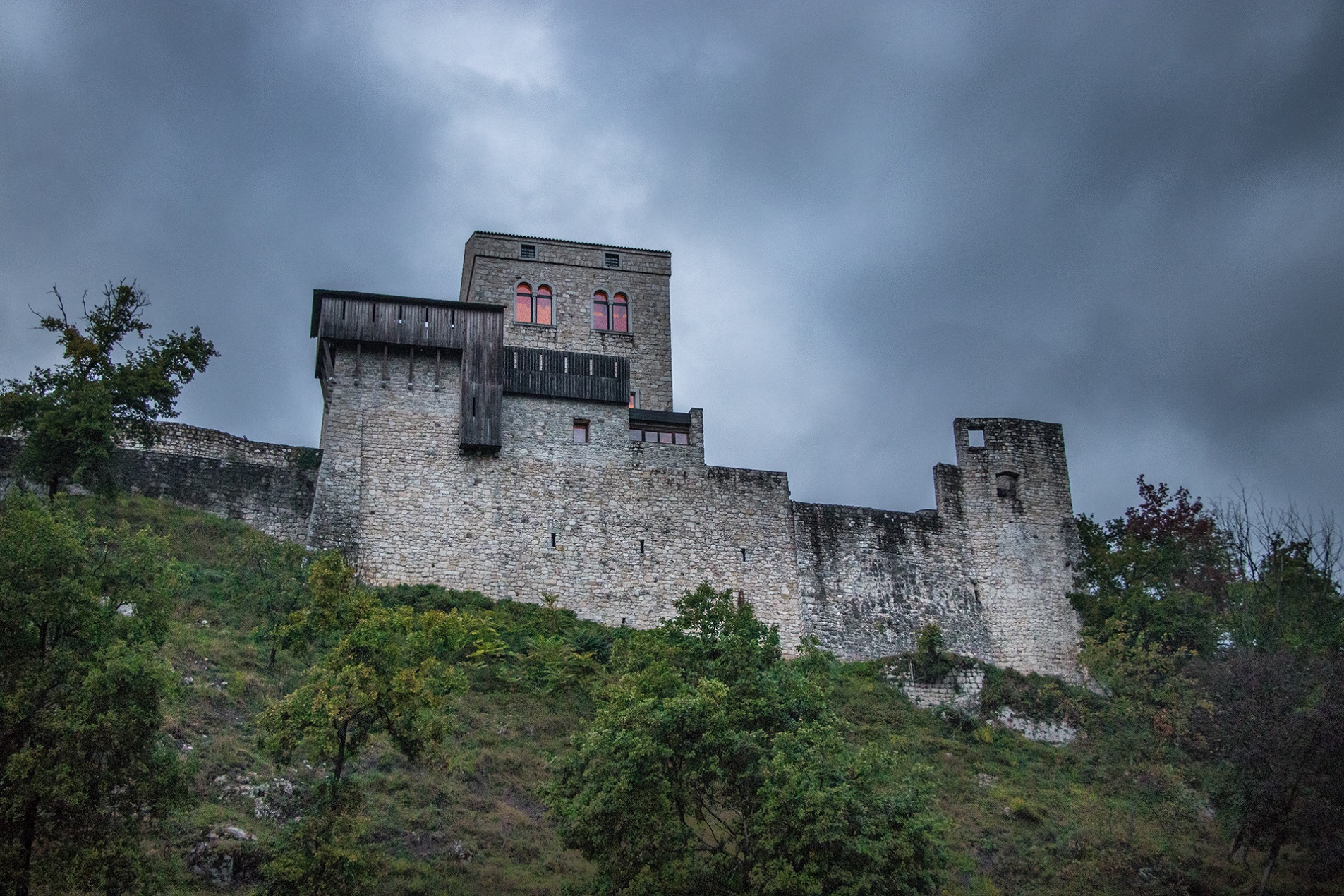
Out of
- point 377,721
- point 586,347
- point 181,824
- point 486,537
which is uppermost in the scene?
point 586,347

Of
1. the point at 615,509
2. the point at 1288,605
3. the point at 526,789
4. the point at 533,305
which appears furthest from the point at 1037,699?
the point at 533,305

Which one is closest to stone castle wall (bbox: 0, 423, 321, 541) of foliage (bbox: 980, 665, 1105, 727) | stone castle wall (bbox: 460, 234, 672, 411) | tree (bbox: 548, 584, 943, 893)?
stone castle wall (bbox: 460, 234, 672, 411)

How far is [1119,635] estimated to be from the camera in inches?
1390

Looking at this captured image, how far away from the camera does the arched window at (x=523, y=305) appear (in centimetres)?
4181

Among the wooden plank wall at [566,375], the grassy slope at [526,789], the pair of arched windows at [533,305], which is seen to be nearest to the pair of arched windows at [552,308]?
the pair of arched windows at [533,305]

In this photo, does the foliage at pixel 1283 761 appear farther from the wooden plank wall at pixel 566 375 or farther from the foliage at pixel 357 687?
the wooden plank wall at pixel 566 375

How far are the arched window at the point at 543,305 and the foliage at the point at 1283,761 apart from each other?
24.2 meters

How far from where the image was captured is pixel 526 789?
25.1 meters

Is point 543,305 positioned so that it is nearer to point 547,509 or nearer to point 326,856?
point 547,509

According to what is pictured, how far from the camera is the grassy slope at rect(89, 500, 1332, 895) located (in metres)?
22.0

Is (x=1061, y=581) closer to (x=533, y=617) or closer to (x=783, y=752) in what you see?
(x=533, y=617)

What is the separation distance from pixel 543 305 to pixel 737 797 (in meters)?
25.2

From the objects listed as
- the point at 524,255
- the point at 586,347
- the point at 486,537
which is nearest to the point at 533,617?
the point at 486,537

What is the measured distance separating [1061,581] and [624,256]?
61.2 feet
